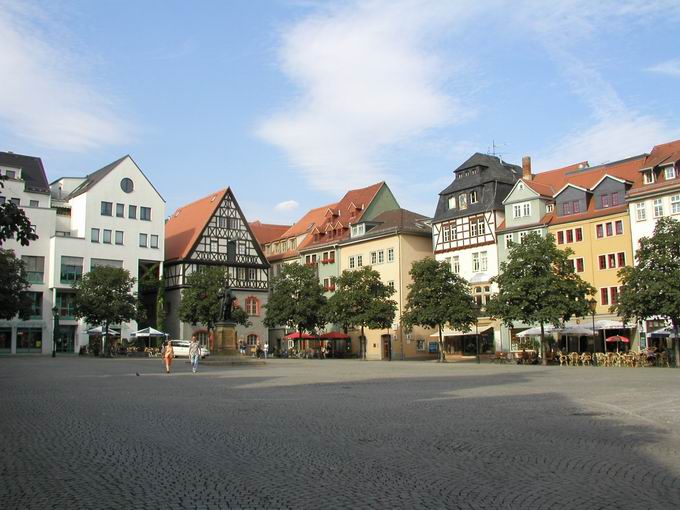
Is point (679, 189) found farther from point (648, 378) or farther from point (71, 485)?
point (71, 485)

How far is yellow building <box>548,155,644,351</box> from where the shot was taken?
54.7 metres

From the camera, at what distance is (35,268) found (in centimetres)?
7588

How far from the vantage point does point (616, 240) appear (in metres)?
55.1

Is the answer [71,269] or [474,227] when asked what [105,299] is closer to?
[71,269]

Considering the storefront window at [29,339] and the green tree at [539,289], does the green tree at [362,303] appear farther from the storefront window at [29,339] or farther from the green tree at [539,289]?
the storefront window at [29,339]

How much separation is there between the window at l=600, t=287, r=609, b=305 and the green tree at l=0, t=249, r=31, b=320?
140 ft

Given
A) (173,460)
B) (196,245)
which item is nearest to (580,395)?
(173,460)

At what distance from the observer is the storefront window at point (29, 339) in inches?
2899

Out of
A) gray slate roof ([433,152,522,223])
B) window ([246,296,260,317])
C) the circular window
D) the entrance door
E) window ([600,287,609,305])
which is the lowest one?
the entrance door

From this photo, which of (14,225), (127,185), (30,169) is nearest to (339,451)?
(14,225)

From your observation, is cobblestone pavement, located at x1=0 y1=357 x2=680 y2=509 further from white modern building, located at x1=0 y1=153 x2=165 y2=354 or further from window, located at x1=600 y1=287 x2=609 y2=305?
white modern building, located at x1=0 y1=153 x2=165 y2=354

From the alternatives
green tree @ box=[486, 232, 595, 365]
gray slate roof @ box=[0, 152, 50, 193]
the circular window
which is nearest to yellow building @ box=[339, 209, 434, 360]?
green tree @ box=[486, 232, 595, 365]

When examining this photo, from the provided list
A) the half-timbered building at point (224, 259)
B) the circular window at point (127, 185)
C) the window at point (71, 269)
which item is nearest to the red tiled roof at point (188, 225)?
the half-timbered building at point (224, 259)

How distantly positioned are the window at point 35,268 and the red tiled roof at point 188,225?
14.5 metres
